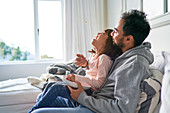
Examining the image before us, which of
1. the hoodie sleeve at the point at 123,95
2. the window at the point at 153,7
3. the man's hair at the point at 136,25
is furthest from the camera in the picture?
the window at the point at 153,7

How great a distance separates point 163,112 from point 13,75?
114 inches

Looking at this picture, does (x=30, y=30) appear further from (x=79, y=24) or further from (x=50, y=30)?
(x=79, y=24)

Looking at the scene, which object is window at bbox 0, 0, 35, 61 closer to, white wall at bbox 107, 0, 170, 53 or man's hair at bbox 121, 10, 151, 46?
white wall at bbox 107, 0, 170, 53

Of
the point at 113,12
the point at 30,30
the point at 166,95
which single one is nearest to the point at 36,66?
the point at 30,30

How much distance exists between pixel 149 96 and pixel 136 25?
454mm

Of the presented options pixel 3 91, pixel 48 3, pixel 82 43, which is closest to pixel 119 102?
pixel 3 91

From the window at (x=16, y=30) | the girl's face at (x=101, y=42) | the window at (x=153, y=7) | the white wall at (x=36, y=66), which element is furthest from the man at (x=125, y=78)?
the window at (x=16, y=30)

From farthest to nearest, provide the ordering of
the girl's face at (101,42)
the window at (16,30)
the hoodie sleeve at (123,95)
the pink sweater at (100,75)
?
the window at (16,30)
the girl's face at (101,42)
the pink sweater at (100,75)
the hoodie sleeve at (123,95)

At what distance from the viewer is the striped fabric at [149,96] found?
91 cm

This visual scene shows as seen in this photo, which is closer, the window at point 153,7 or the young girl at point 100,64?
the young girl at point 100,64

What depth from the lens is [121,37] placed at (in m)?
1.14

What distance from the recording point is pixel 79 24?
10.9 ft

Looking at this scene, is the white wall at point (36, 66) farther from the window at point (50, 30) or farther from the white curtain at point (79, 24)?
the window at point (50, 30)

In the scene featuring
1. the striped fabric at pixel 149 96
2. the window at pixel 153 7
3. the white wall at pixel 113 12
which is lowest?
the striped fabric at pixel 149 96
